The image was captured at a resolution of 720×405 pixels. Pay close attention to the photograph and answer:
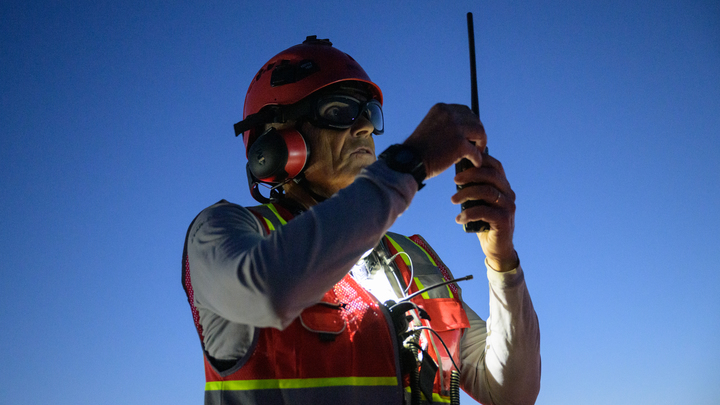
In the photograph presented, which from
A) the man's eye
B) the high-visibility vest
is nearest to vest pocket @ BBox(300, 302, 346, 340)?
the high-visibility vest

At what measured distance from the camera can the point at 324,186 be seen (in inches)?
93.8

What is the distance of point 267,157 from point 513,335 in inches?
46.0

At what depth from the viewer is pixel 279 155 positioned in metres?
2.22

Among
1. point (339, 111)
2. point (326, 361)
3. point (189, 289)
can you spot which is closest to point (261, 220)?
point (189, 289)

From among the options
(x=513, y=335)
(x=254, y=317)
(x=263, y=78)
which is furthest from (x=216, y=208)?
(x=513, y=335)

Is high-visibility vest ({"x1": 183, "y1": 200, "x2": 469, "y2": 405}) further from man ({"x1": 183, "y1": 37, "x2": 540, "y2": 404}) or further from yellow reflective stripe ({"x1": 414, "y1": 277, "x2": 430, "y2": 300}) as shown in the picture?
yellow reflective stripe ({"x1": 414, "y1": 277, "x2": 430, "y2": 300})

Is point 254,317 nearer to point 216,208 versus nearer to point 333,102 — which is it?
point 216,208

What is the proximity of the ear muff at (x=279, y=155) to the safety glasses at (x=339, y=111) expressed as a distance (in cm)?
12

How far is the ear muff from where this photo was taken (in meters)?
2.23

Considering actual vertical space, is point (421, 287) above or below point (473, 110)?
below

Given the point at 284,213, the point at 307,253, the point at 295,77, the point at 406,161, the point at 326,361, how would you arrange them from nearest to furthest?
the point at 307,253
the point at 406,161
the point at 326,361
the point at 284,213
the point at 295,77

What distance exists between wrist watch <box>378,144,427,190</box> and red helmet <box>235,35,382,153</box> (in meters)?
1.05

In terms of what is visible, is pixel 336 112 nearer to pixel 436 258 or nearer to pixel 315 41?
pixel 315 41

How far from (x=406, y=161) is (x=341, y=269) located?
32 centimetres
